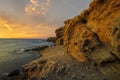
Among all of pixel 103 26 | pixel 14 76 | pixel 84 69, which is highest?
pixel 103 26

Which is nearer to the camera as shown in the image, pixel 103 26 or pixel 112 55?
pixel 112 55

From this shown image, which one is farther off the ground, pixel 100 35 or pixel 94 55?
pixel 100 35

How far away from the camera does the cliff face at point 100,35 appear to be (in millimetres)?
16378

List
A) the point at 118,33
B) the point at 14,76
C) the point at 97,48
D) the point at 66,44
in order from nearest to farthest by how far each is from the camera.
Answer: the point at 118,33 < the point at 97,48 < the point at 14,76 < the point at 66,44

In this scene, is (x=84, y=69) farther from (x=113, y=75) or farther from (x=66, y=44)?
(x=66, y=44)

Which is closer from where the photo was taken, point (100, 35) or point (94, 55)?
point (94, 55)

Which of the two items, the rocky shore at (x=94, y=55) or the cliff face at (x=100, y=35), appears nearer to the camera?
the rocky shore at (x=94, y=55)

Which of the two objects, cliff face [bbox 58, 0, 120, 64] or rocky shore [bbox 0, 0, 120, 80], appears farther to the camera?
cliff face [bbox 58, 0, 120, 64]

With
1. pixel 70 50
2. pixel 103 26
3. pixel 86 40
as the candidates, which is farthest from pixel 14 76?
pixel 103 26

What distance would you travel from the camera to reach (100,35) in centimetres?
2005

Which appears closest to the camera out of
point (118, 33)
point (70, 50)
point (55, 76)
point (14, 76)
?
point (118, 33)

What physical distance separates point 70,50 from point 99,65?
26.4ft

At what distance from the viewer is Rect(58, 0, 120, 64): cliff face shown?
53.7 feet

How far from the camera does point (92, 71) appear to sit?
1731cm
